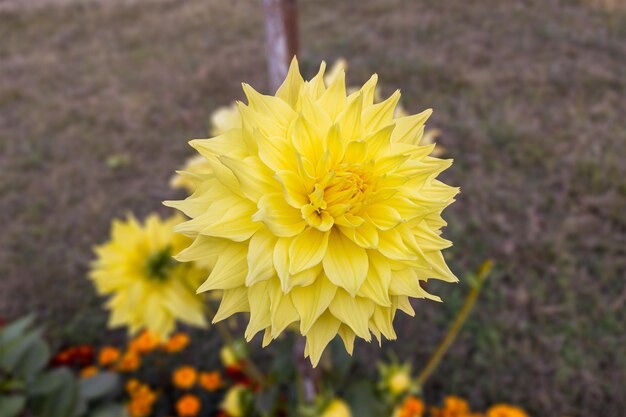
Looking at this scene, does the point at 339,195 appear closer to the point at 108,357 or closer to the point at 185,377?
the point at 185,377

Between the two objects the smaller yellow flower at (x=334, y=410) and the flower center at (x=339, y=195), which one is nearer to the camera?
the flower center at (x=339, y=195)

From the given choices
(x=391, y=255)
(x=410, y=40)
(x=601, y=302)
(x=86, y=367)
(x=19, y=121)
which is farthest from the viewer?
(x=410, y=40)

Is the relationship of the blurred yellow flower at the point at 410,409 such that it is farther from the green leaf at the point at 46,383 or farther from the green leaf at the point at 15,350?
the green leaf at the point at 15,350

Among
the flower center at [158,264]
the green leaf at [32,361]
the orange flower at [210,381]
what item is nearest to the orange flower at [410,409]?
the orange flower at [210,381]

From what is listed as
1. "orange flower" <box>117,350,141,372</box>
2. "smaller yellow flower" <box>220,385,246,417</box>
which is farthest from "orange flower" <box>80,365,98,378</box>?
"smaller yellow flower" <box>220,385,246,417</box>

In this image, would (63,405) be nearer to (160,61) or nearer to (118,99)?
(118,99)

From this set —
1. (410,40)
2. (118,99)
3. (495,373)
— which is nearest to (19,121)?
(118,99)

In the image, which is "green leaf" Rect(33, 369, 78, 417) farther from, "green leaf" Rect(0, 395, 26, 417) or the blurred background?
the blurred background

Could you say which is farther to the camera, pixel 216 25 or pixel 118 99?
pixel 216 25
